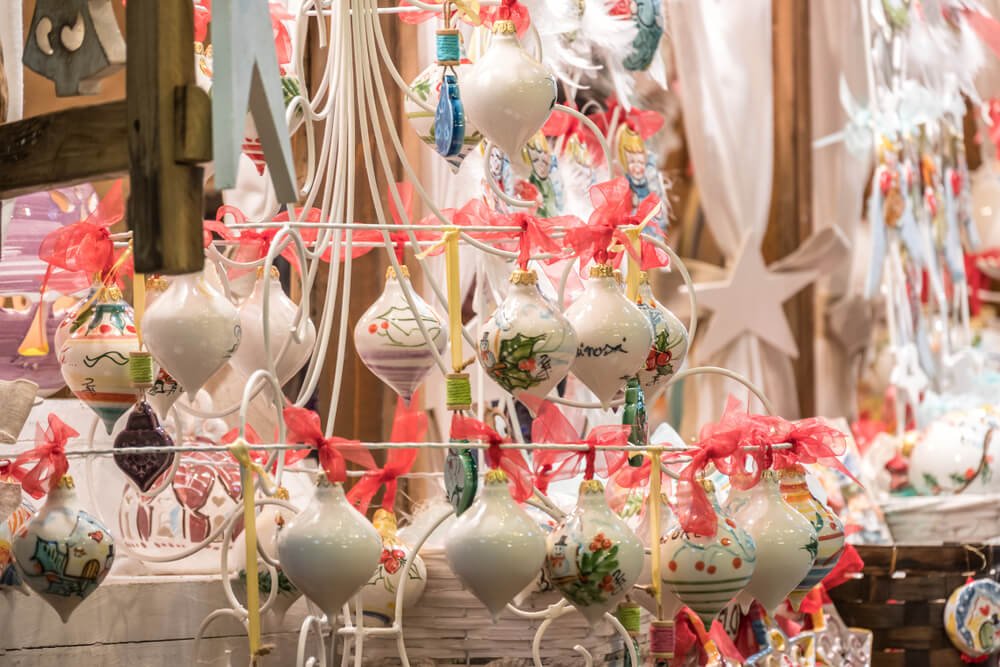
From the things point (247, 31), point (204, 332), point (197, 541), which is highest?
point (247, 31)

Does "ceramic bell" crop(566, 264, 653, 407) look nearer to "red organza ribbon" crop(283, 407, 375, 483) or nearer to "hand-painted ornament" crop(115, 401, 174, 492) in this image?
"red organza ribbon" crop(283, 407, 375, 483)

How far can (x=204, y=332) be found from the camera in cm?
135

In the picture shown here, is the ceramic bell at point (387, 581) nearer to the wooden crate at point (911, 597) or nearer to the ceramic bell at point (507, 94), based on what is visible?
the ceramic bell at point (507, 94)

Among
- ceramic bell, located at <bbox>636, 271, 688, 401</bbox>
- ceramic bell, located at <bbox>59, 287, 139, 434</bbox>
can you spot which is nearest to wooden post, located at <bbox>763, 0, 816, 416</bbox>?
ceramic bell, located at <bbox>636, 271, 688, 401</bbox>

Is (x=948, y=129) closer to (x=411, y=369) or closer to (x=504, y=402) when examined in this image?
(x=504, y=402)

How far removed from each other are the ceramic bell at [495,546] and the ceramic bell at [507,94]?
0.30m

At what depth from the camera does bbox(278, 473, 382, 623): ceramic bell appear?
50.4 inches

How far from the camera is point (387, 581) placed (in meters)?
1.61

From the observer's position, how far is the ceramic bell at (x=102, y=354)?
1.49 m

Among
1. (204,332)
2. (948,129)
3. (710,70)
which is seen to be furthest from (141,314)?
(948,129)

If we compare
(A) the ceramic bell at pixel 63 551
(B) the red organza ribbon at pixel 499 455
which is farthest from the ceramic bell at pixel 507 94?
(A) the ceramic bell at pixel 63 551

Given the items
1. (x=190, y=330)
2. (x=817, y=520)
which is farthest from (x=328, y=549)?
(x=817, y=520)

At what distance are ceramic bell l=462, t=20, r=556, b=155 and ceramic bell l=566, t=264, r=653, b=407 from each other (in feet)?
0.45

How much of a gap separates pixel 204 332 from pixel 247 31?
29 cm
